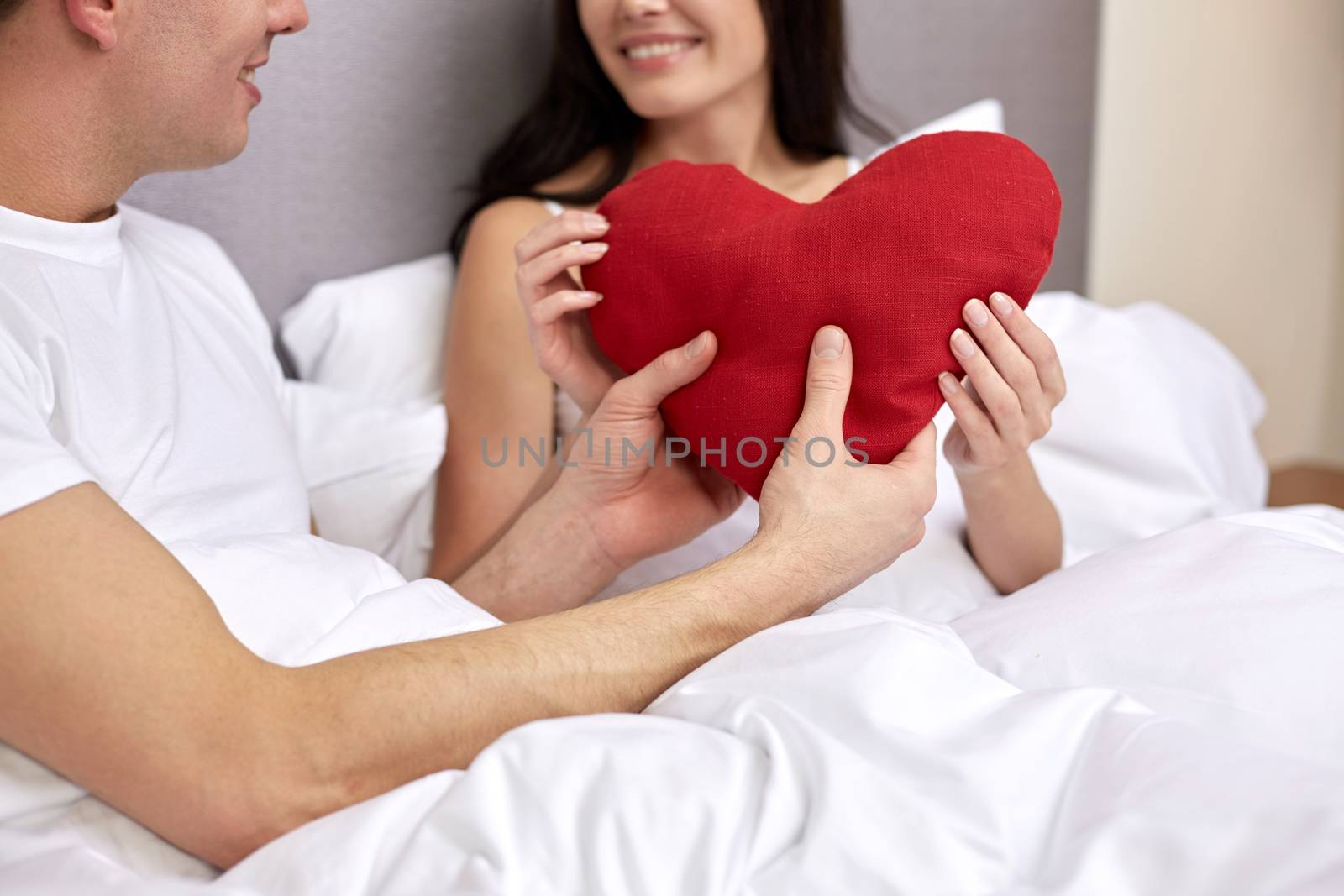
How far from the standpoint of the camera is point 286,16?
1057 millimetres

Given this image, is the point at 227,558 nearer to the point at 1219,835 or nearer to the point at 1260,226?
the point at 1219,835

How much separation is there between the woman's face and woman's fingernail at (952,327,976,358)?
607mm

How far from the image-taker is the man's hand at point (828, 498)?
94 cm

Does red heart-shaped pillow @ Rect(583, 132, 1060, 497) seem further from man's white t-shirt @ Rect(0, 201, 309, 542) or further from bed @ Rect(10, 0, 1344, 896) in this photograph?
man's white t-shirt @ Rect(0, 201, 309, 542)

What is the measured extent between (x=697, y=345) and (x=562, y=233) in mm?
168

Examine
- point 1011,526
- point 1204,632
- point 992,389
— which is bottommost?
point 1011,526

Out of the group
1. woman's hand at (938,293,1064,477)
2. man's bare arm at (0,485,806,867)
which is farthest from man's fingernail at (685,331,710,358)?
man's bare arm at (0,485,806,867)

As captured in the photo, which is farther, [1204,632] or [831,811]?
[1204,632]

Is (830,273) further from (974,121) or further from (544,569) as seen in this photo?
(974,121)

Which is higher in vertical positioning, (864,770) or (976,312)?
(976,312)

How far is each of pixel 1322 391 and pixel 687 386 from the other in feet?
7.65

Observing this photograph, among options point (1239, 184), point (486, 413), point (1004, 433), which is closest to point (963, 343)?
point (1004, 433)

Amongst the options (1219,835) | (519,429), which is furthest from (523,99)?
(1219,835)

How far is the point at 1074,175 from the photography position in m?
2.25
